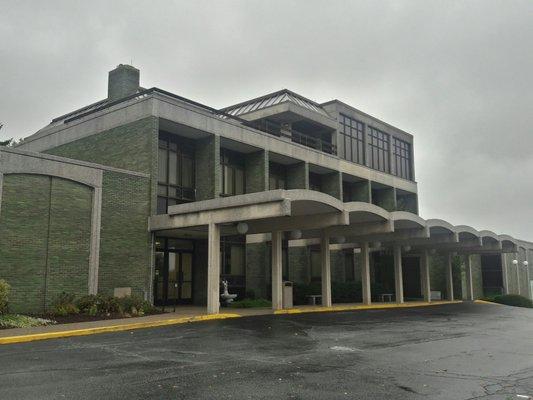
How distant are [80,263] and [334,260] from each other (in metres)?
21.3

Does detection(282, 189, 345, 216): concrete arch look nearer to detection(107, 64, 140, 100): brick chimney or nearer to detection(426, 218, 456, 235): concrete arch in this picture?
detection(426, 218, 456, 235): concrete arch

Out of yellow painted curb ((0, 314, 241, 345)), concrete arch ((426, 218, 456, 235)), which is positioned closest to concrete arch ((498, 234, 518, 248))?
concrete arch ((426, 218, 456, 235))

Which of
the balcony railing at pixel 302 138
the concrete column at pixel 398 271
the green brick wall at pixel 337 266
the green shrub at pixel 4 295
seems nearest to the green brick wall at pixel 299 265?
the green brick wall at pixel 337 266

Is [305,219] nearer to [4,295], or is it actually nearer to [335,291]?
[335,291]

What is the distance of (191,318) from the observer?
18.7 m

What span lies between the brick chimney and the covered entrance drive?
997 cm

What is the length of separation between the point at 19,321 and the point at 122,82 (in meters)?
17.7

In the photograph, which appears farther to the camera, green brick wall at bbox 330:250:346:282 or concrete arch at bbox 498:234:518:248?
concrete arch at bbox 498:234:518:248

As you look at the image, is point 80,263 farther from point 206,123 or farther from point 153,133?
point 206,123

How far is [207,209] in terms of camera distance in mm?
21250

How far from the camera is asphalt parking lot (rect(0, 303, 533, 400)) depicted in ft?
25.5

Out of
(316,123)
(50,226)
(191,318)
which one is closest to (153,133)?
(50,226)

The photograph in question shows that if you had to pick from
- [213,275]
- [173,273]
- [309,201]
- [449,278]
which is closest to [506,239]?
[449,278]

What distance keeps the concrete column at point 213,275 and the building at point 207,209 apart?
0.04m
